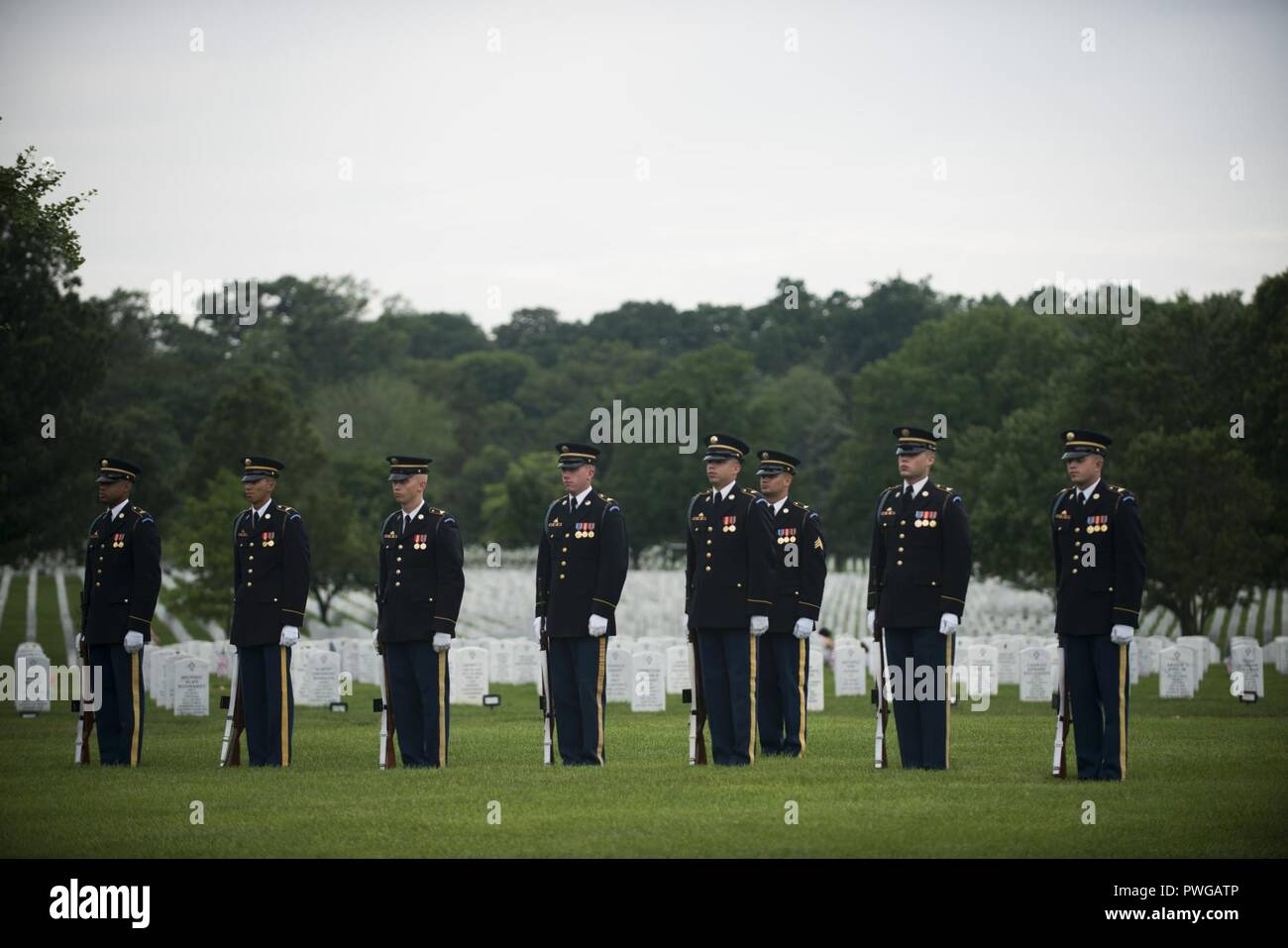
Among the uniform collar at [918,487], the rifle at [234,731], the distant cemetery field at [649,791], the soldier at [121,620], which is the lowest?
the distant cemetery field at [649,791]

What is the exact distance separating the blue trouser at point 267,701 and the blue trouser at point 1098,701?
643 cm

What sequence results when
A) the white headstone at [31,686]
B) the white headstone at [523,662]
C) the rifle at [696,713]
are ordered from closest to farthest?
the rifle at [696,713]
the white headstone at [31,686]
the white headstone at [523,662]

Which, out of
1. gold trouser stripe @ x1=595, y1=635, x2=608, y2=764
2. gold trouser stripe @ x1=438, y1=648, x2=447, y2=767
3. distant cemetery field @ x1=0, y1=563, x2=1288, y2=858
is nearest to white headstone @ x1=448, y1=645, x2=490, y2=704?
distant cemetery field @ x1=0, y1=563, x2=1288, y2=858

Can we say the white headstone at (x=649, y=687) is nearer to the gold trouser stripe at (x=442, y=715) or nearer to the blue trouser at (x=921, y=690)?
the gold trouser stripe at (x=442, y=715)

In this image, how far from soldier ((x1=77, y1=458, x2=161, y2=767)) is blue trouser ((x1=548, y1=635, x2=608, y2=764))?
3.60 m

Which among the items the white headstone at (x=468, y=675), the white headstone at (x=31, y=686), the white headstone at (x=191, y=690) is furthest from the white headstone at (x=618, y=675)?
the white headstone at (x=31, y=686)

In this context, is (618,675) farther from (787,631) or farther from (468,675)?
(787,631)

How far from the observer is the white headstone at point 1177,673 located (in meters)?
25.0

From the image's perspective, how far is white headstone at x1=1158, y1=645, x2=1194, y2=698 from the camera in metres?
25.0

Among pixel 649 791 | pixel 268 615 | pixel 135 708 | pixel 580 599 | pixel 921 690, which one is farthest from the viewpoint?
pixel 135 708

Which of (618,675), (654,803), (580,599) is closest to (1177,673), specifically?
(618,675)

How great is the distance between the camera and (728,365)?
8388cm

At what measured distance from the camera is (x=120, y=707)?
15.8 metres

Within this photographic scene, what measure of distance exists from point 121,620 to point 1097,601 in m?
8.23
